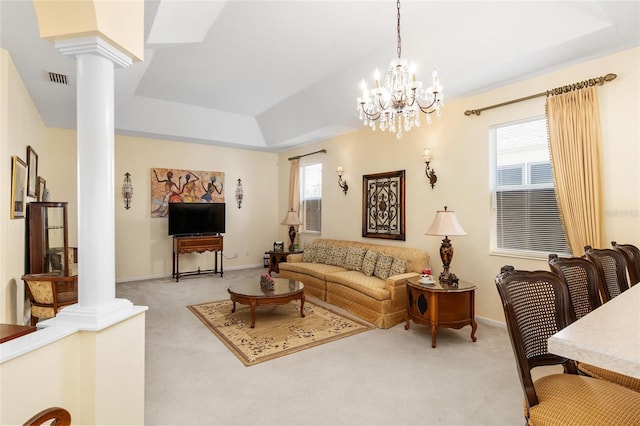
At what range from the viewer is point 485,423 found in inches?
86.9

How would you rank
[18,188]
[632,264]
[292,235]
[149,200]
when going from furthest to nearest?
[292,235], [149,200], [18,188], [632,264]

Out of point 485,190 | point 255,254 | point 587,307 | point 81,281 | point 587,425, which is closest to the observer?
point 587,425

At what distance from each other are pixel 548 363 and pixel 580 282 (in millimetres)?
554

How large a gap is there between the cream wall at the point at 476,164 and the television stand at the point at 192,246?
2.61 m

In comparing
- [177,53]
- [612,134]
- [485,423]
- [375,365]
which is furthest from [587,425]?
[177,53]

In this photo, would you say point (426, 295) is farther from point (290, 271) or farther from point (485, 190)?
point (290, 271)

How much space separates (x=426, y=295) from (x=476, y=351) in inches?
27.5

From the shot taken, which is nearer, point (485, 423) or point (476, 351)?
point (485, 423)

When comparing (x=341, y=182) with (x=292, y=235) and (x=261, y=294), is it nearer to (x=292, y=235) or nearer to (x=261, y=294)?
(x=292, y=235)

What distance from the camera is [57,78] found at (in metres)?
3.64

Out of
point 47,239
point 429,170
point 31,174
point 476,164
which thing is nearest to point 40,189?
point 31,174

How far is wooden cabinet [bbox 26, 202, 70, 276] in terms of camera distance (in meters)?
3.97

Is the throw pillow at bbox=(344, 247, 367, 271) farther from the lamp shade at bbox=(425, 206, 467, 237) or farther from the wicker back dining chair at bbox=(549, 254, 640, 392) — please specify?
the wicker back dining chair at bbox=(549, 254, 640, 392)

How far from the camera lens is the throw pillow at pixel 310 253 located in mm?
6195
